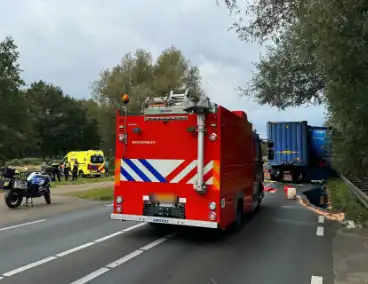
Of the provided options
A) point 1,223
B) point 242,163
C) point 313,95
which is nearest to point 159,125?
point 242,163

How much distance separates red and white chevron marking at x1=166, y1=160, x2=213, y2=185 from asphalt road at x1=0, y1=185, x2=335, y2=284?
4.00 ft

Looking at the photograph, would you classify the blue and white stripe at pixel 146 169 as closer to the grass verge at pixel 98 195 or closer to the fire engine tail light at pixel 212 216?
the fire engine tail light at pixel 212 216

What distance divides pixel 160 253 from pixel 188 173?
1645mm

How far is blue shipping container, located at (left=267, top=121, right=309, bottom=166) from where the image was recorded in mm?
26750

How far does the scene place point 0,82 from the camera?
1473 inches

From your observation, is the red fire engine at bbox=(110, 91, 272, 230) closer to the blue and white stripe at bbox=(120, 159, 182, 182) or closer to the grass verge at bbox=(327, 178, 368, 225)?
the blue and white stripe at bbox=(120, 159, 182, 182)

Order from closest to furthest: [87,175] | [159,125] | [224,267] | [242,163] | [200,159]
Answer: [224,267] → [200,159] → [159,125] → [242,163] → [87,175]

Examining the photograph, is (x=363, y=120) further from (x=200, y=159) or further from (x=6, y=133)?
(x=6, y=133)

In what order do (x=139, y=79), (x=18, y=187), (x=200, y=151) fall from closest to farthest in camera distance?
(x=200, y=151) → (x=18, y=187) → (x=139, y=79)

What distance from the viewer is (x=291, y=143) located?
88.5 ft

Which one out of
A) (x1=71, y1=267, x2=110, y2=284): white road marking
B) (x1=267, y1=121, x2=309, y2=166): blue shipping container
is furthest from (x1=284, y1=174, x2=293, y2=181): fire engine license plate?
(x1=71, y1=267, x2=110, y2=284): white road marking

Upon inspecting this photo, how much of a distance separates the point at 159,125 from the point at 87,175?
92.6 feet

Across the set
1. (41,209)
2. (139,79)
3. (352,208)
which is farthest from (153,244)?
(139,79)

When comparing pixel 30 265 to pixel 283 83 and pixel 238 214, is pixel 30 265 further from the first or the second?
pixel 283 83
